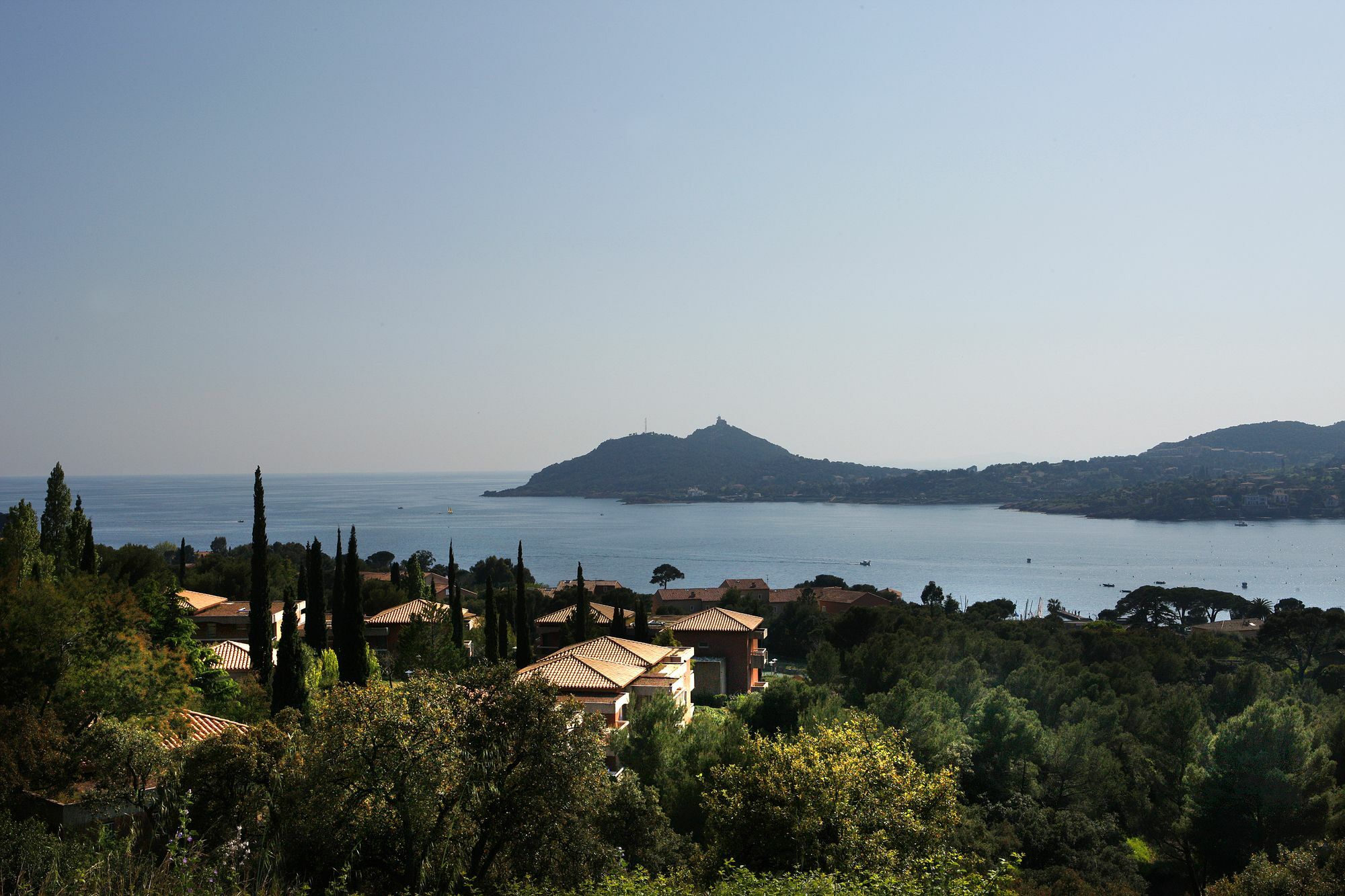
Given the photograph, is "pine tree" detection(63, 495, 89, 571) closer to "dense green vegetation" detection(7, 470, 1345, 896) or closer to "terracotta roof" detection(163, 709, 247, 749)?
"dense green vegetation" detection(7, 470, 1345, 896)

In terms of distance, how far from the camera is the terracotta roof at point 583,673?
24.2m

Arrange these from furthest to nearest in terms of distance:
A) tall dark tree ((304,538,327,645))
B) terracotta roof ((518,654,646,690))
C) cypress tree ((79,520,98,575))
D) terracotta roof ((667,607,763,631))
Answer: terracotta roof ((667,607,763,631)) → cypress tree ((79,520,98,575)) → tall dark tree ((304,538,327,645)) → terracotta roof ((518,654,646,690))

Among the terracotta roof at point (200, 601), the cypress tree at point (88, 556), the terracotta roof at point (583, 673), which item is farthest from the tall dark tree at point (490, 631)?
the terracotta roof at point (200, 601)

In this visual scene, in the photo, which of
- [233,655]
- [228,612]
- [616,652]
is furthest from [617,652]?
[228,612]

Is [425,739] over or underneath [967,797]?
over

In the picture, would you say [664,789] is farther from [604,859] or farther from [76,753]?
[76,753]

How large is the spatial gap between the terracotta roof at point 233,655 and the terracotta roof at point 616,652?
940 cm

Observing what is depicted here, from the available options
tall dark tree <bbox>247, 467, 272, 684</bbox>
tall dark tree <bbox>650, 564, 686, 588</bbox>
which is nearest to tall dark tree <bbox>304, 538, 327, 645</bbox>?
tall dark tree <bbox>247, 467, 272, 684</bbox>

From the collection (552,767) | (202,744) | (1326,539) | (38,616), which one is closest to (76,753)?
(202,744)

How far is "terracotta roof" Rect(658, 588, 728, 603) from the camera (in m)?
71.4

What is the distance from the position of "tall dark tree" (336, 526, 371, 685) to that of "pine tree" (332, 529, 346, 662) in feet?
1.00

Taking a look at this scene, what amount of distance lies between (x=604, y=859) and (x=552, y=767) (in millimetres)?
1535

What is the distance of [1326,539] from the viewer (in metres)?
131

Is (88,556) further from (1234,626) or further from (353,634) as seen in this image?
(1234,626)
